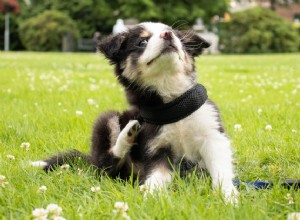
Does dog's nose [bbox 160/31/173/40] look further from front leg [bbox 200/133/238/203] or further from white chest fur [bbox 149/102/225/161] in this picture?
front leg [bbox 200/133/238/203]

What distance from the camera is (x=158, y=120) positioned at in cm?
325

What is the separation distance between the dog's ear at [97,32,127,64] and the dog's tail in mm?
808

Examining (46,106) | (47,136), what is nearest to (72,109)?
(46,106)

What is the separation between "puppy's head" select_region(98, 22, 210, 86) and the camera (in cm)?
329

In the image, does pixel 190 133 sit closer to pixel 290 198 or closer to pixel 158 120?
pixel 158 120

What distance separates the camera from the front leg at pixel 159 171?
2.89 m

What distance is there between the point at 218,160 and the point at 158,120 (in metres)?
0.50

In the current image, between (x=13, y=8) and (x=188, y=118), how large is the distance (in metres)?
38.9

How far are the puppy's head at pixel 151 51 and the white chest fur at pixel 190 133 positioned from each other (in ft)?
1.35

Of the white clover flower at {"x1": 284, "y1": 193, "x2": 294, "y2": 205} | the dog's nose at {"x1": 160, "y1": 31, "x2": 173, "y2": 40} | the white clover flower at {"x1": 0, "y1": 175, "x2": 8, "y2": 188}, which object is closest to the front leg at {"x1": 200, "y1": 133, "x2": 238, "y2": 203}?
the white clover flower at {"x1": 284, "y1": 193, "x2": 294, "y2": 205}

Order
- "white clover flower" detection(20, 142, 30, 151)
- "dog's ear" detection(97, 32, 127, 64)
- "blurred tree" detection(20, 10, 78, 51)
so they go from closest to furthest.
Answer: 1. "dog's ear" detection(97, 32, 127, 64)
2. "white clover flower" detection(20, 142, 30, 151)
3. "blurred tree" detection(20, 10, 78, 51)

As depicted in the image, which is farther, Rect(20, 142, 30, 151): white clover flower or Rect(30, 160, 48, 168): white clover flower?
Rect(20, 142, 30, 151): white clover flower

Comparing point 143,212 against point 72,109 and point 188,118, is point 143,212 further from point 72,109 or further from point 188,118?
point 72,109

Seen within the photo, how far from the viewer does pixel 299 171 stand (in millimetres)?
3324
